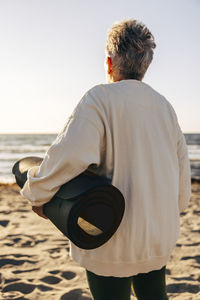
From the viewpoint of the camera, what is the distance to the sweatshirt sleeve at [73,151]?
3.63 feet

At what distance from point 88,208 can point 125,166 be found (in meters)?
0.23

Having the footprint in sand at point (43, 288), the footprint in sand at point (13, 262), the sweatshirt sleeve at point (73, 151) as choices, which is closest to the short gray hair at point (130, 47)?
the sweatshirt sleeve at point (73, 151)

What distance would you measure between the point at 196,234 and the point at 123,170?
3446 mm

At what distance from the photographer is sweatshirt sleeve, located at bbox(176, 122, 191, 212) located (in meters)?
1.43

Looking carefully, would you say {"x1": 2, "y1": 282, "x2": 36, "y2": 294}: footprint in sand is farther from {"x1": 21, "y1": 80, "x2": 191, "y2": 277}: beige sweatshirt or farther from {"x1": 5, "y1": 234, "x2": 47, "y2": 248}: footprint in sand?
{"x1": 21, "y1": 80, "x2": 191, "y2": 277}: beige sweatshirt

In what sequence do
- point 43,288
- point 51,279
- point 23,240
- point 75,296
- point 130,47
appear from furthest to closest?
point 23,240 → point 51,279 → point 43,288 → point 75,296 → point 130,47

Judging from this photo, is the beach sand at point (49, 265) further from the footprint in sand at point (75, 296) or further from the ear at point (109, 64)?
the ear at point (109, 64)

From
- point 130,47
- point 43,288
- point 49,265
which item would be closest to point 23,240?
point 49,265

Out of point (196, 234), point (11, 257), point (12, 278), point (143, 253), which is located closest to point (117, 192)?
point (143, 253)

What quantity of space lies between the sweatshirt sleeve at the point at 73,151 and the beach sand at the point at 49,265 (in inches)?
70.7

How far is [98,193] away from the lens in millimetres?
1137

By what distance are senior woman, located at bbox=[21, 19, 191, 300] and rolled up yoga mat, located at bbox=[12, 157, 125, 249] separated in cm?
5

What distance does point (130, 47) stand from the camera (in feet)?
4.12

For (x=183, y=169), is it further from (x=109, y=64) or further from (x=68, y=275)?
(x=68, y=275)
